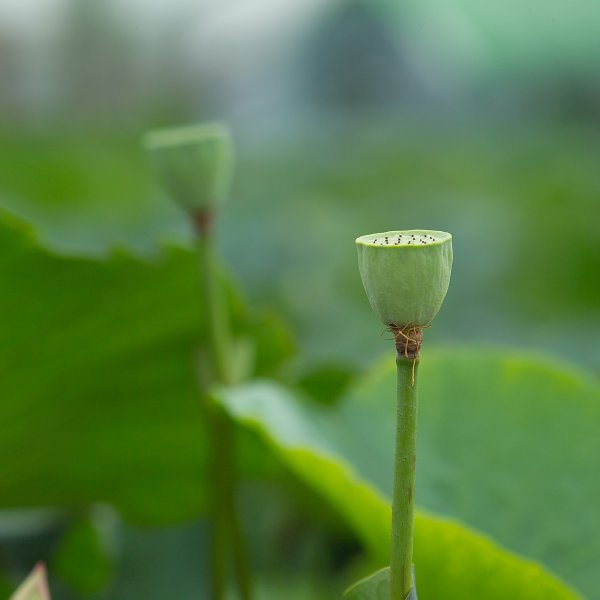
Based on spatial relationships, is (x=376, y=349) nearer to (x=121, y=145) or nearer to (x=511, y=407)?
(x=511, y=407)

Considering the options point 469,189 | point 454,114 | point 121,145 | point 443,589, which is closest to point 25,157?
point 121,145

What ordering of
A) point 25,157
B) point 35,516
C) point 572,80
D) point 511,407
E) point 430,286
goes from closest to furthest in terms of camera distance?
1. point 430,286
2. point 511,407
3. point 35,516
4. point 25,157
5. point 572,80

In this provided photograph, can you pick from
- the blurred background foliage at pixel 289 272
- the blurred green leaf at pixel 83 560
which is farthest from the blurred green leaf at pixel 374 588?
the blurred green leaf at pixel 83 560

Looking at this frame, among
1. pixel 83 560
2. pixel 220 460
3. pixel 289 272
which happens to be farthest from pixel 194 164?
pixel 289 272

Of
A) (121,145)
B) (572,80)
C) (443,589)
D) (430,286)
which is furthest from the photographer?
(572,80)

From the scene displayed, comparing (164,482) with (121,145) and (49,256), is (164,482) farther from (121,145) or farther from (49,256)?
(121,145)

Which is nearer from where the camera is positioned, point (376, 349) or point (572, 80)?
point (376, 349)

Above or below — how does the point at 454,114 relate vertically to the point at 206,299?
below

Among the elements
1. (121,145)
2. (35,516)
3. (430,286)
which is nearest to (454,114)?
(121,145)
